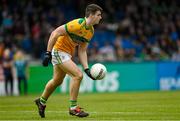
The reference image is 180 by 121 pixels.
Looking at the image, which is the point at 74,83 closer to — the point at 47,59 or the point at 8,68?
the point at 47,59

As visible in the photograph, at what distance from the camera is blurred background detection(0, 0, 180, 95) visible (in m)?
32.6

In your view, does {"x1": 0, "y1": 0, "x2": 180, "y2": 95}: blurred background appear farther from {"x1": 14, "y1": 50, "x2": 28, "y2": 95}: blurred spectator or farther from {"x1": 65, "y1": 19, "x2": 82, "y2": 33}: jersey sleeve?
{"x1": 65, "y1": 19, "x2": 82, "y2": 33}: jersey sleeve

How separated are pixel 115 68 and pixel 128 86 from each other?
42.7 inches

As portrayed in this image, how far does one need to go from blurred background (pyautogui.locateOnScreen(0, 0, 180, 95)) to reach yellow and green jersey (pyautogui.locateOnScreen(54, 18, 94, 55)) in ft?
51.2

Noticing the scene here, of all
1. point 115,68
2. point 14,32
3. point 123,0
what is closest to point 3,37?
point 14,32

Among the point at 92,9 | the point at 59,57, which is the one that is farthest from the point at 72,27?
the point at 59,57

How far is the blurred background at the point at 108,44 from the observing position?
3259 cm

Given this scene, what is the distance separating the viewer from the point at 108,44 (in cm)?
3428

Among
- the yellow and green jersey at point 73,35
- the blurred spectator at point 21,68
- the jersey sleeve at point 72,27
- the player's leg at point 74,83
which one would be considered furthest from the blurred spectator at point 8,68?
the player's leg at point 74,83

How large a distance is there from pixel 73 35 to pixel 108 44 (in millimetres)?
18188

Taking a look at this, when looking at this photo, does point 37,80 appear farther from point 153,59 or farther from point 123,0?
point 123,0

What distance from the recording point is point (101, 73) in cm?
1627

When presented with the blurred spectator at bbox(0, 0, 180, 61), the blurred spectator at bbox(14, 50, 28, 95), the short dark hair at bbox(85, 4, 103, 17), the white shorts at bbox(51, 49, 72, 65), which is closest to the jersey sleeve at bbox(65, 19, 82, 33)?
the short dark hair at bbox(85, 4, 103, 17)

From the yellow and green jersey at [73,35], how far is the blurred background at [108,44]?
1562cm
